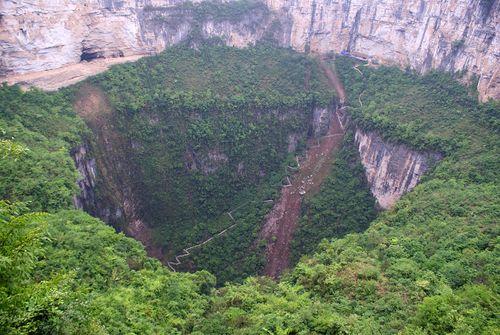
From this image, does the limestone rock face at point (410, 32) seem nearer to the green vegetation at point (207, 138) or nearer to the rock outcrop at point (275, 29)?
the rock outcrop at point (275, 29)

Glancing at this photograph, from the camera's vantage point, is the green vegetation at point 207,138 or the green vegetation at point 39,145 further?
the green vegetation at point 207,138

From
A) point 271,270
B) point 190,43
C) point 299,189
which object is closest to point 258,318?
point 271,270

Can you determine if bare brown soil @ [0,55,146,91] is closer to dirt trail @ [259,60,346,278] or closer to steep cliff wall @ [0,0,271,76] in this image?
steep cliff wall @ [0,0,271,76]

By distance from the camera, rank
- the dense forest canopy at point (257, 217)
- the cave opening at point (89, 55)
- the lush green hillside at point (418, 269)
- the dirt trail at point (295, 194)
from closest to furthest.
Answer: the dense forest canopy at point (257, 217) < the lush green hillside at point (418, 269) < the dirt trail at point (295, 194) < the cave opening at point (89, 55)

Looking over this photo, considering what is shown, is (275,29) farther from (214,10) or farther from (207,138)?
(207,138)

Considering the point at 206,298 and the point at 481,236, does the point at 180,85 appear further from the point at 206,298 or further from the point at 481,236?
the point at 481,236

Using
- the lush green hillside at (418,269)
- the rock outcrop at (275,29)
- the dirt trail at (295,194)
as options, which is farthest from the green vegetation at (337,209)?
the rock outcrop at (275,29)

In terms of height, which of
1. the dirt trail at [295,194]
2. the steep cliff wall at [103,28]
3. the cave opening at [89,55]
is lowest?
the dirt trail at [295,194]
